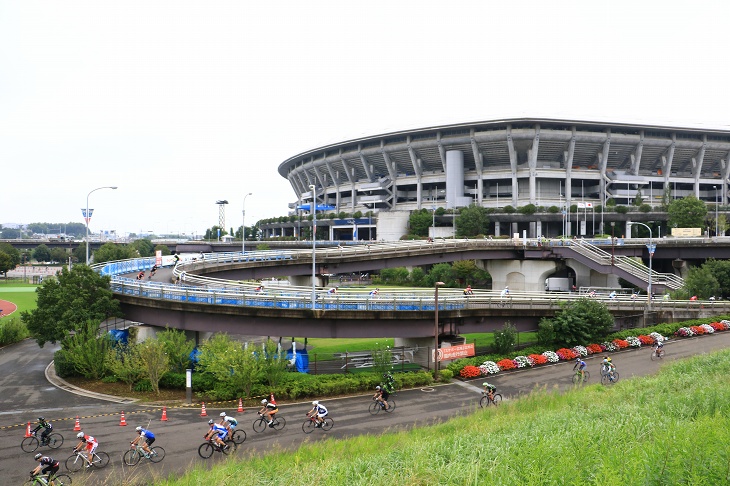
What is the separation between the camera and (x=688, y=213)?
92.9 m

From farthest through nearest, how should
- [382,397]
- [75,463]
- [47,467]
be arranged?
[382,397], [75,463], [47,467]

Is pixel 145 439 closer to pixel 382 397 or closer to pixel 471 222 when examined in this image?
pixel 382 397

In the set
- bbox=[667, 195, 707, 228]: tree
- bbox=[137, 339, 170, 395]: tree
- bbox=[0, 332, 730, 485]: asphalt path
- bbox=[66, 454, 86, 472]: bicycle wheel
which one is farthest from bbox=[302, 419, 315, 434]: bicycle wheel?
bbox=[667, 195, 707, 228]: tree

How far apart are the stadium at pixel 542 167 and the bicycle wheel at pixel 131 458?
9579 cm

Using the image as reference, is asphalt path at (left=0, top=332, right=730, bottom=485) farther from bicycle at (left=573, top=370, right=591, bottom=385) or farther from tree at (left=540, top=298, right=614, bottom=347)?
tree at (left=540, top=298, right=614, bottom=347)

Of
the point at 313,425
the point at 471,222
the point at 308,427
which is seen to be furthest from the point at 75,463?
the point at 471,222

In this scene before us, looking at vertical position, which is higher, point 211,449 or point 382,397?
point 382,397

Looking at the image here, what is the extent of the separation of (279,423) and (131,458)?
6246mm

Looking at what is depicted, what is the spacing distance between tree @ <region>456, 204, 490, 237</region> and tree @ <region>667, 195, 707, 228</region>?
34.8m

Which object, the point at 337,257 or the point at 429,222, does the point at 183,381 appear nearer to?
the point at 337,257

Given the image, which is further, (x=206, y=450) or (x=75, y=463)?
(x=206, y=450)

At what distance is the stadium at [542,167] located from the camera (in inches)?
4392

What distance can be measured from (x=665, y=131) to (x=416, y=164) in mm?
57128

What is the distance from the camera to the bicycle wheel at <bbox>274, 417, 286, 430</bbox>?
22.2 meters
